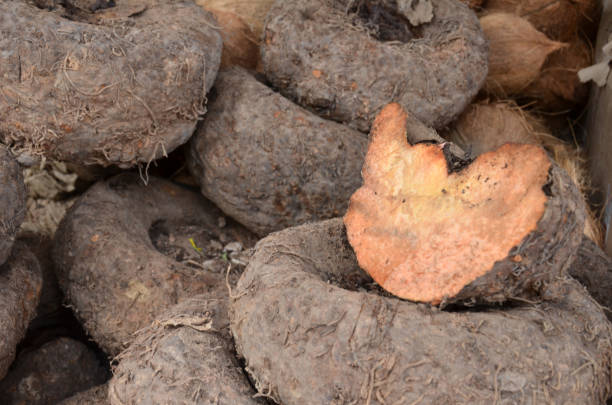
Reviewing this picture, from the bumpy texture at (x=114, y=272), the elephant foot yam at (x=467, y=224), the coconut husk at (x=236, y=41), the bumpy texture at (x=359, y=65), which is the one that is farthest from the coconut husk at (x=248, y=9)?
the elephant foot yam at (x=467, y=224)

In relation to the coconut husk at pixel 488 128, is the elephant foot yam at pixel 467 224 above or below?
above

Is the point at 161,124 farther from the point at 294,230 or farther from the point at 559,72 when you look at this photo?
the point at 559,72

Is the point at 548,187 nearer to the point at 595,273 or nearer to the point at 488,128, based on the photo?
the point at 595,273

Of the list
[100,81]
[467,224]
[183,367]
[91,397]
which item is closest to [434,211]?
[467,224]

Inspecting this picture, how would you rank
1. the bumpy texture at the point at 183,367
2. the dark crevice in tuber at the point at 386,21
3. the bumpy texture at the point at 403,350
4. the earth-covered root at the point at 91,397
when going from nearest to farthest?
the bumpy texture at the point at 403,350, the bumpy texture at the point at 183,367, the earth-covered root at the point at 91,397, the dark crevice in tuber at the point at 386,21

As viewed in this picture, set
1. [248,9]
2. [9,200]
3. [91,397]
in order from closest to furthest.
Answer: [9,200] → [91,397] → [248,9]

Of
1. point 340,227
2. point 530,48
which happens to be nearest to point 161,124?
point 340,227

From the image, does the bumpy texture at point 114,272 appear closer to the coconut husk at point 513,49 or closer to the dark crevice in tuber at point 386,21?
the dark crevice in tuber at point 386,21
